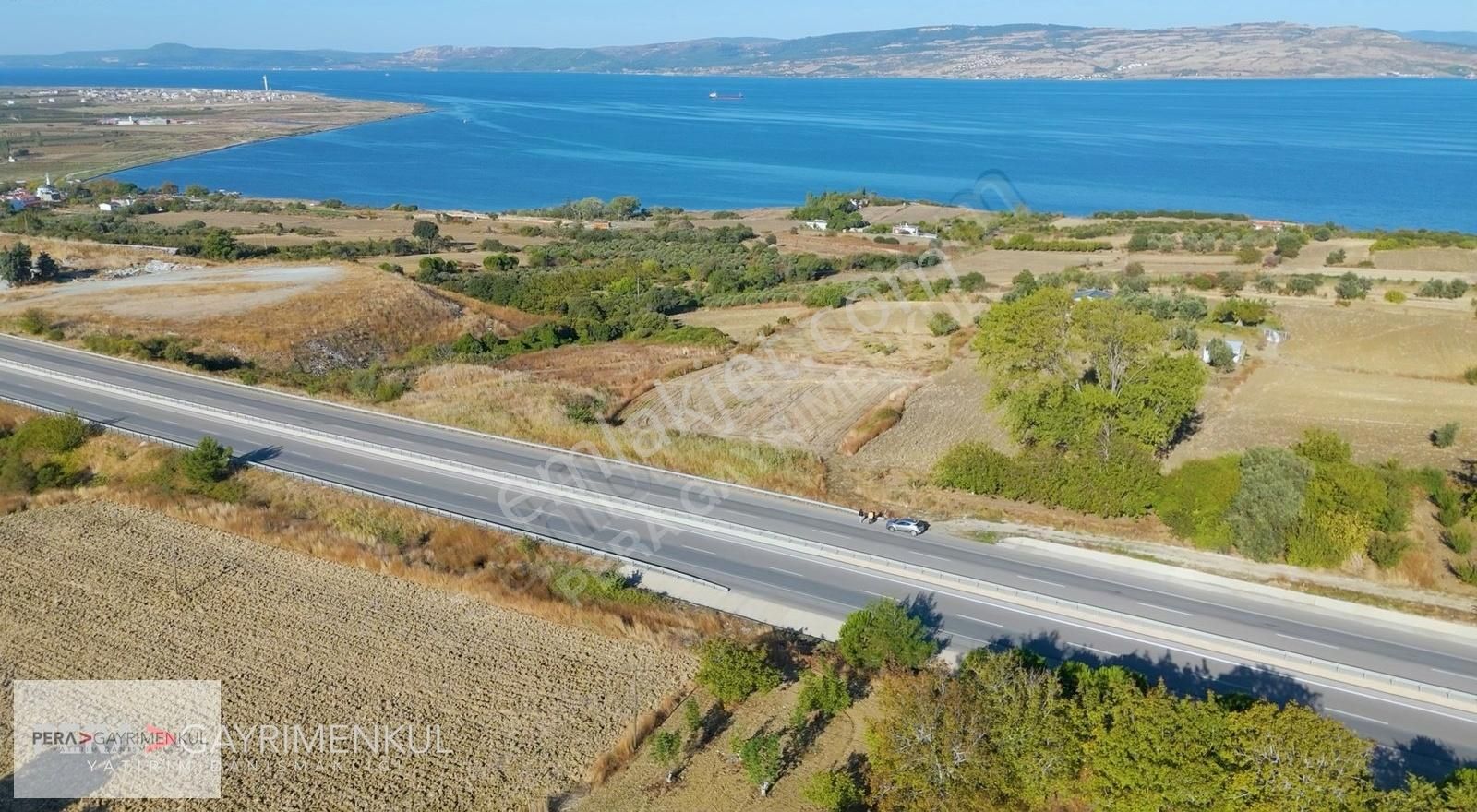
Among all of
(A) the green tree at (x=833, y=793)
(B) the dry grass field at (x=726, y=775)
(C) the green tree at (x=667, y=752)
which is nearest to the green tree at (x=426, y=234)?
(B) the dry grass field at (x=726, y=775)

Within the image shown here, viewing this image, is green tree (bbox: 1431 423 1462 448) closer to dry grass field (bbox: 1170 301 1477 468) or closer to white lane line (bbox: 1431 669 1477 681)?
dry grass field (bbox: 1170 301 1477 468)

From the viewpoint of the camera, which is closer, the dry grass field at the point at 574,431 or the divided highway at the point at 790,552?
the divided highway at the point at 790,552

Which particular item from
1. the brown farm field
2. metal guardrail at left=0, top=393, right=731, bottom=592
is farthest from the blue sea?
metal guardrail at left=0, top=393, right=731, bottom=592

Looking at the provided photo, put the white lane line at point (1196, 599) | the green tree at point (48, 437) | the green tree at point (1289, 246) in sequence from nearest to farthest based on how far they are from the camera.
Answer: the white lane line at point (1196, 599)
the green tree at point (48, 437)
the green tree at point (1289, 246)

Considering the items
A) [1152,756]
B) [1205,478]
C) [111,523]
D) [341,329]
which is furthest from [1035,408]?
[341,329]

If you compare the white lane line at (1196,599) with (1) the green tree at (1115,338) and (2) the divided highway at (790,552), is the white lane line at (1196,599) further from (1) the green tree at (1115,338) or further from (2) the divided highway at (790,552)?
(1) the green tree at (1115,338)

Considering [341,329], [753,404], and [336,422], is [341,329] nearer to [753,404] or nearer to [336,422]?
[336,422]
